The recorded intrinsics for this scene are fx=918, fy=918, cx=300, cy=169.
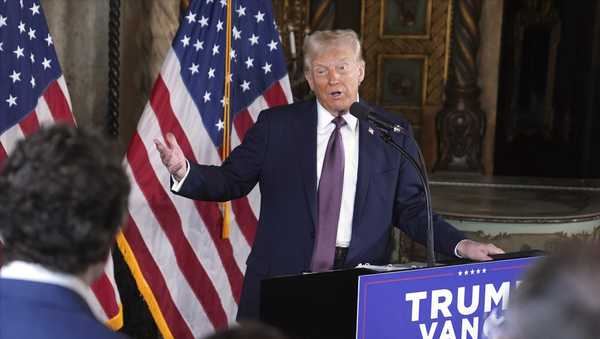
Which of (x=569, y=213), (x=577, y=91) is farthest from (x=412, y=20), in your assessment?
(x=569, y=213)

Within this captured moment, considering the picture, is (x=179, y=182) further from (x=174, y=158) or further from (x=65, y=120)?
(x=65, y=120)

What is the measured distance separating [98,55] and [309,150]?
7.86 ft

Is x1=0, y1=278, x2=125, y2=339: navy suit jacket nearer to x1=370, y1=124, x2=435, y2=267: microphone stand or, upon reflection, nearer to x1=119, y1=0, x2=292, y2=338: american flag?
x1=370, y1=124, x2=435, y2=267: microphone stand

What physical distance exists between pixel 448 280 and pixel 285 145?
913 mm

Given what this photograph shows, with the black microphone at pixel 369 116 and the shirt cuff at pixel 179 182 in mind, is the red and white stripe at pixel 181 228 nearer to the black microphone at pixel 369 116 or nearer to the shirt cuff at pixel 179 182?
the shirt cuff at pixel 179 182

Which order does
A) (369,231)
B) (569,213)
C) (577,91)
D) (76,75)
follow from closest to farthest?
(369,231)
(569,213)
(76,75)
(577,91)

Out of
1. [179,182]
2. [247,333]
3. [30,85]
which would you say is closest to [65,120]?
[30,85]

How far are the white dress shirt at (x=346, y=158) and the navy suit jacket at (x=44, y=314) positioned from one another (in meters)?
1.67

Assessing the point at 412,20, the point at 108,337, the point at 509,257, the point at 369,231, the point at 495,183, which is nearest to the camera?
the point at 108,337

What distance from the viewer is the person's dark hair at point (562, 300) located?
941 mm

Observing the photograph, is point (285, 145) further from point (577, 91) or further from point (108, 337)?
point (577, 91)

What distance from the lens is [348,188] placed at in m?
2.96

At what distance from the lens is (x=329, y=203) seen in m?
2.92

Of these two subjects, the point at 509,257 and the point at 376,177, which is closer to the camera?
the point at 509,257
